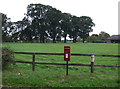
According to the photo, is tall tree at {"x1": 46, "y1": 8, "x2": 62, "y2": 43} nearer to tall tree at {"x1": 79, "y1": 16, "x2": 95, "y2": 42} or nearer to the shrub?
tall tree at {"x1": 79, "y1": 16, "x2": 95, "y2": 42}

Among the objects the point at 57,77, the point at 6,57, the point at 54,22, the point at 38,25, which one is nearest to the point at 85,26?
the point at 54,22

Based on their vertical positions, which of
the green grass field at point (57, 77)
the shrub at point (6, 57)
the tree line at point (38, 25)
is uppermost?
the tree line at point (38, 25)

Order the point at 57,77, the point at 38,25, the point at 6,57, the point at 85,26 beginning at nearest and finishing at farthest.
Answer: the point at 57,77 < the point at 6,57 < the point at 38,25 < the point at 85,26

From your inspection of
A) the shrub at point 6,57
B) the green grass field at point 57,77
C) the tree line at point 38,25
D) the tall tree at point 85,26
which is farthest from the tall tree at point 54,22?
the shrub at point 6,57

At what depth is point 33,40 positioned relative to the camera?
85.6m

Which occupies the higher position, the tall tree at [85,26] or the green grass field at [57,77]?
the tall tree at [85,26]

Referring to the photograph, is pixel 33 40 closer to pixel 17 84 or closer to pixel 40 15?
pixel 40 15

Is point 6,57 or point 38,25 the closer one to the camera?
point 6,57

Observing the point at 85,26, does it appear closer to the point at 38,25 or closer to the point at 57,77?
the point at 38,25

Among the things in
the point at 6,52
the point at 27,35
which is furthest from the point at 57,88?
the point at 27,35

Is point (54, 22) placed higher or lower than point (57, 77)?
higher

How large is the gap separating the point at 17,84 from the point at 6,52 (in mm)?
3010

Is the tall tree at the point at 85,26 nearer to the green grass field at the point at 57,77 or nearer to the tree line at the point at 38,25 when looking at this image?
the tree line at the point at 38,25

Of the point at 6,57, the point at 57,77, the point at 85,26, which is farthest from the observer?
the point at 85,26
